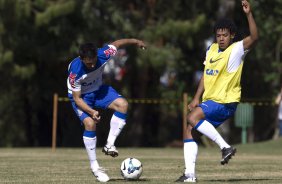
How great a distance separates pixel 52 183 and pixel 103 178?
80 cm

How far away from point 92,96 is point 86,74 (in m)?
0.56

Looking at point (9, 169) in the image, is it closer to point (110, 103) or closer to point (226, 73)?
point (110, 103)

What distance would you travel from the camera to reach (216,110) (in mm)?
12273

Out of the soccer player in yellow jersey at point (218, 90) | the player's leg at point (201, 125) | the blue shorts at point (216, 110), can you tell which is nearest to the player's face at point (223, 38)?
the soccer player in yellow jersey at point (218, 90)

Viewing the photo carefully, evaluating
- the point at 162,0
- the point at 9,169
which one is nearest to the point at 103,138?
the point at 162,0

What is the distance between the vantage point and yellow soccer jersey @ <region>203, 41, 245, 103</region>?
40.3 feet

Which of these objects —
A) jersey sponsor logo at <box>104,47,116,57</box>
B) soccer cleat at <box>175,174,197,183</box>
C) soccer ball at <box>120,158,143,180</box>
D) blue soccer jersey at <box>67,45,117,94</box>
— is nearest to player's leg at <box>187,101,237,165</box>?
soccer cleat at <box>175,174,197,183</box>

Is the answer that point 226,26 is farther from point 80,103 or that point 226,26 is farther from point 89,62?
point 80,103

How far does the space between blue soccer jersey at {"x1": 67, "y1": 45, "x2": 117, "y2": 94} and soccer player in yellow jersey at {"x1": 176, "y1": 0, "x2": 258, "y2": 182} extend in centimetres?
180

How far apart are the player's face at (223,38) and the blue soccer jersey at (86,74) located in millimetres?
2011

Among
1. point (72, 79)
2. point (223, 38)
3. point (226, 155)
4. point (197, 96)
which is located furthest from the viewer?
point (72, 79)

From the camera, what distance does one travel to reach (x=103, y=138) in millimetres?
38938

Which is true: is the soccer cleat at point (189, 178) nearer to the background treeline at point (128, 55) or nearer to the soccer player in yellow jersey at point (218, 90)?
the soccer player in yellow jersey at point (218, 90)

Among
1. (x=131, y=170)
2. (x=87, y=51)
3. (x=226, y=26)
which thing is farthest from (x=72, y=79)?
(x=226, y=26)
